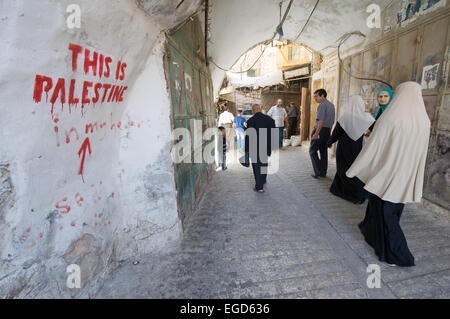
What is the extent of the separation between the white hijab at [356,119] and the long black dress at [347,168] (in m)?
0.12

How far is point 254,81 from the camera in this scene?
10.1 m

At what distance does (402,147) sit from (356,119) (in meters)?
1.56

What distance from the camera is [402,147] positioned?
6.66ft

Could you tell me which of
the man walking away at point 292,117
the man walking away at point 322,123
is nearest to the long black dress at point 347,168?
the man walking away at point 322,123

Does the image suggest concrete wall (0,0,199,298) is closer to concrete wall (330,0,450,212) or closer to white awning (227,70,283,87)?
concrete wall (330,0,450,212)

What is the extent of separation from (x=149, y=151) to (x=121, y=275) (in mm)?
1199

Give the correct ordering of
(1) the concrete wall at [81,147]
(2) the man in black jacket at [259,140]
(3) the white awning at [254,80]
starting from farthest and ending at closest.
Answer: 1. (3) the white awning at [254,80]
2. (2) the man in black jacket at [259,140]
3. (1) the concrete wall at [81,147]

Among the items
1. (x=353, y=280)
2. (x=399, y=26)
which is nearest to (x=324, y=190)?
(x=353, y=280)

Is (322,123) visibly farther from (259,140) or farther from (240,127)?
(240,127)

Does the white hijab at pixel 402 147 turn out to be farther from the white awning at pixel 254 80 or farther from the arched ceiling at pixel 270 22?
the white awning at pixel 254 80

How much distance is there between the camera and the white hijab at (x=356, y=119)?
3369mm

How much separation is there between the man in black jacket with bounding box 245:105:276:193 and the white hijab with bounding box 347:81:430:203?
2.20 metres

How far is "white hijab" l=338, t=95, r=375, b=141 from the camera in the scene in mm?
3369
